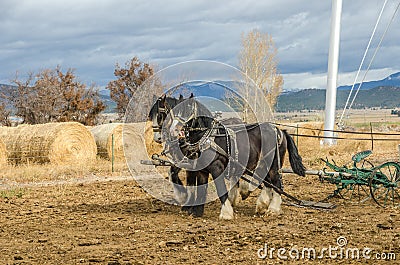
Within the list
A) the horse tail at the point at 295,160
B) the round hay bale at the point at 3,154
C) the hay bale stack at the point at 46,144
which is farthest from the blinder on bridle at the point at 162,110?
the round hay bale at the point at 3,154

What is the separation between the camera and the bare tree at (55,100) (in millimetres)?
28016

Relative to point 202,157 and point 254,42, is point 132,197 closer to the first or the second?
point 202,157

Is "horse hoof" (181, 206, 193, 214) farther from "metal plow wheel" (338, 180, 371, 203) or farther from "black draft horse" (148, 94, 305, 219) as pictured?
"metal plow wheel" (338, 180, 371, 203)

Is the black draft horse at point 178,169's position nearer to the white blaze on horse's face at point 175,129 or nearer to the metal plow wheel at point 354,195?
the white blaze on horse's face at point 175,129

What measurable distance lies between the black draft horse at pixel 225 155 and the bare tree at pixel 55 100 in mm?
21064

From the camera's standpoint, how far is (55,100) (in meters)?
29.4

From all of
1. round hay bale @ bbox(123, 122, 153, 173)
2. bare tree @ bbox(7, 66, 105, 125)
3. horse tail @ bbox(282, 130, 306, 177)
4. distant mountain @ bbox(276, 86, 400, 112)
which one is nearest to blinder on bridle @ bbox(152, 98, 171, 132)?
round hay bale @ bbox(123, 122, 153, 173)

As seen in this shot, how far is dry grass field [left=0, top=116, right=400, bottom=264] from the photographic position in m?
5.85

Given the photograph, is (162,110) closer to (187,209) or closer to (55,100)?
(187,209)

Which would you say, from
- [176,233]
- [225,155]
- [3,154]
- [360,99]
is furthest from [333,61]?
[360,99]

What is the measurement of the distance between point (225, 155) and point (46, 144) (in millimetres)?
9311

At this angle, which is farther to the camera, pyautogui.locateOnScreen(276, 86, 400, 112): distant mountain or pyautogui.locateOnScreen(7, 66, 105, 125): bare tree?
pyautogui.locateOnScreen(276, 86, 400, 112): distant mountain

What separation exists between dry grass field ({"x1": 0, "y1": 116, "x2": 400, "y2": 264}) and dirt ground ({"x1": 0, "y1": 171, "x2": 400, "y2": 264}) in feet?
0.04

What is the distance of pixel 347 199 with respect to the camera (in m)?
9.84
